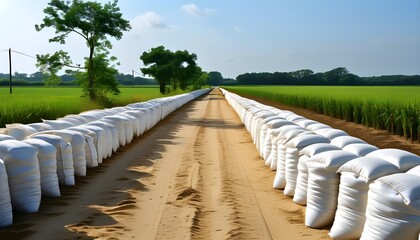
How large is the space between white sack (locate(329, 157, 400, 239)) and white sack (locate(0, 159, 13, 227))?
381cm

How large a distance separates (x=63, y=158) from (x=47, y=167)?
2.42 ft

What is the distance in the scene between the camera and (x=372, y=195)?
4.23 meters

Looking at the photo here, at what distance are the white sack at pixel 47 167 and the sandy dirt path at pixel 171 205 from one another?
0.17 metres

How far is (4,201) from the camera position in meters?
5.39

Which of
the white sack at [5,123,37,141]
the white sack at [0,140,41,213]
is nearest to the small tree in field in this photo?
the white sack at [5,123,37,141]

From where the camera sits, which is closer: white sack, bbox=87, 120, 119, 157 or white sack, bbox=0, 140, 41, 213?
white sack, bbox=0, 140, 41, 213

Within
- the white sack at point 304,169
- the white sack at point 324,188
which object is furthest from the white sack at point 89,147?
the white sack at point 324,188

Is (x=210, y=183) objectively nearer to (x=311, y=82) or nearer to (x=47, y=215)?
(x=47, y=215)

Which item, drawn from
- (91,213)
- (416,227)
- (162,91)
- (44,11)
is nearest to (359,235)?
(416,227)

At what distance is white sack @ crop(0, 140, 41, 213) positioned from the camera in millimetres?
5938

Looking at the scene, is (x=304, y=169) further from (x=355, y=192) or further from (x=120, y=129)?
(x=120, y=129)

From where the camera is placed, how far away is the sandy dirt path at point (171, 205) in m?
5.30

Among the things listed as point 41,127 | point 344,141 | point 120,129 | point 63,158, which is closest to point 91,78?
point 120,129

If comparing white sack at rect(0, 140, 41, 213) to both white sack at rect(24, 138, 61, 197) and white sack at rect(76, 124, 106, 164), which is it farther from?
white sack at rect(76, 124, 106, 164)
